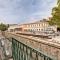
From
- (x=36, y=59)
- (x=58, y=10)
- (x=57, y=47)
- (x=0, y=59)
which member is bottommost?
(x=0, y=59)

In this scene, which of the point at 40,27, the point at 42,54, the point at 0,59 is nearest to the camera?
the point at 42,54

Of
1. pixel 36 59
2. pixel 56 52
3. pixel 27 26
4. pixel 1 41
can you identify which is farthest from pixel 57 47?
pixel 27 26

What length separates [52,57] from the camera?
493 centimetres

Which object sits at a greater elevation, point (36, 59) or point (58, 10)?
point (58, 10)

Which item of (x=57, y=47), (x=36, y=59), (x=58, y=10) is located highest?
(x=58, y=10)

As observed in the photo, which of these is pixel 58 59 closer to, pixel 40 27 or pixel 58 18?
pixel 58 18

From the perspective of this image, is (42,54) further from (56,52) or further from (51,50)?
(56,52)

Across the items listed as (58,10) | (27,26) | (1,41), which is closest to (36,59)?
(58,10)

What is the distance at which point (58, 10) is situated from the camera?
1545 inches

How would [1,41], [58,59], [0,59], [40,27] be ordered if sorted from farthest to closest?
[40,27] → [1,41] → [0,59] → [58,59]

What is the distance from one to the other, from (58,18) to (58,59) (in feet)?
116

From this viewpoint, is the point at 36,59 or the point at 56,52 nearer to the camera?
the point at 56,52

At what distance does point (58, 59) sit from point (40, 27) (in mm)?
111253

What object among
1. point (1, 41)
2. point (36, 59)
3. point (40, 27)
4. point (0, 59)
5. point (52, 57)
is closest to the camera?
point (52, 57)
